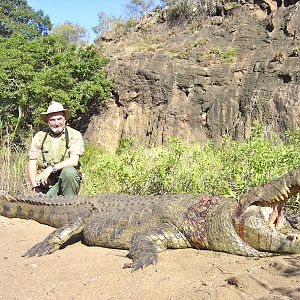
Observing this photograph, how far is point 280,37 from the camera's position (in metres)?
24.3

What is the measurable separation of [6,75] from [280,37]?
15178 mm

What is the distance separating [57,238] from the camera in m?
5.03

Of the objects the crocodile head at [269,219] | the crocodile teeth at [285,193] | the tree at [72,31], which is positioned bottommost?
the crocodile head at [269,219]

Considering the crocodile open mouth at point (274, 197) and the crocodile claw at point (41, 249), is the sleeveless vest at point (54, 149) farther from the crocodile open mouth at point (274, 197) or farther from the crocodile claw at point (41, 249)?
the crocodile open mouth at point (274, 197)

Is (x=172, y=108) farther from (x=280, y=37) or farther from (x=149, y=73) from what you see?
(x=280, y=37)

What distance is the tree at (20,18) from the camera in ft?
143

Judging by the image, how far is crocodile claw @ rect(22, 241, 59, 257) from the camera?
4.79 m

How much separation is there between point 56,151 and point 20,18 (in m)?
44.5

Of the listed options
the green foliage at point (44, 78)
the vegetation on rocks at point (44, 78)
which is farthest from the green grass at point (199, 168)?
the green foliage at point (44, 78)

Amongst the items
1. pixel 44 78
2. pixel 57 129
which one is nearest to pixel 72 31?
pixel 44 78

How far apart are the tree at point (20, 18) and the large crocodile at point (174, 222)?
131 ft

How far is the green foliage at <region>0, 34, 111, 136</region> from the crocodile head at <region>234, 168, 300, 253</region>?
18860mm

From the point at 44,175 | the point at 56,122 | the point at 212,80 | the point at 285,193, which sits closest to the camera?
the point at 285,193

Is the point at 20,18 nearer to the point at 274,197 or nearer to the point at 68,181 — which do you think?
the point at 68,181
